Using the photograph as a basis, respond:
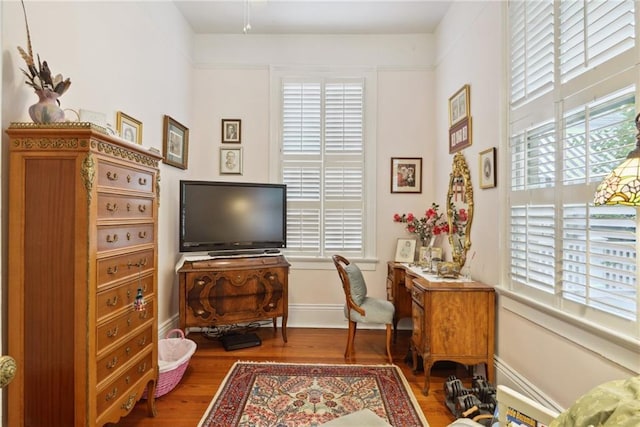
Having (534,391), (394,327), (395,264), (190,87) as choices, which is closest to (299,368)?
(394,327)

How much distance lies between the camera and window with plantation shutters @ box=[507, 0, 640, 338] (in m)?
1.49

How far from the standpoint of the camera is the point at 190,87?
12.9 ft

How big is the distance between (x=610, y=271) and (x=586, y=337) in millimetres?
375

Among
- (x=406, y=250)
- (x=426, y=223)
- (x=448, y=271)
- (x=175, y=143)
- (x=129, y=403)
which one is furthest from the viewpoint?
(x=406, y=250)

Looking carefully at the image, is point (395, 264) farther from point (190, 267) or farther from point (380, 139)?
point (190, 267)

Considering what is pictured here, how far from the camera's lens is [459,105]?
327 centimetres

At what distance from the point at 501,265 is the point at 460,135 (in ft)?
4.49

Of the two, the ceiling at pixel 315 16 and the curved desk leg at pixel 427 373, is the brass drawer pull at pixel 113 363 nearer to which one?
the curved desk leg at pixel 427 373

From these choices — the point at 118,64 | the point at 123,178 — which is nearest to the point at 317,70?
the point at 118,64

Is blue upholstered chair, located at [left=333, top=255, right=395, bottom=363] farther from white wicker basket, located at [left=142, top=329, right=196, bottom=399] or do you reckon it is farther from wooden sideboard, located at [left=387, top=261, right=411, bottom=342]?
white wicker basket, located at [left=142, top=329, right=196, bottom=399]

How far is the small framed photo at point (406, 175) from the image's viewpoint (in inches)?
159

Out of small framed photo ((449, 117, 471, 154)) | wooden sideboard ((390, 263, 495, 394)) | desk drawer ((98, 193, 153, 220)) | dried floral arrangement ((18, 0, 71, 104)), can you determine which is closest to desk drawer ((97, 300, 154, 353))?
desk drawer ((98, 193, 153, 220))

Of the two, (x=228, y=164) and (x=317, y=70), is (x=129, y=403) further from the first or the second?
(x=317, y=70)

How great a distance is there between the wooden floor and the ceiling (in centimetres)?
339
